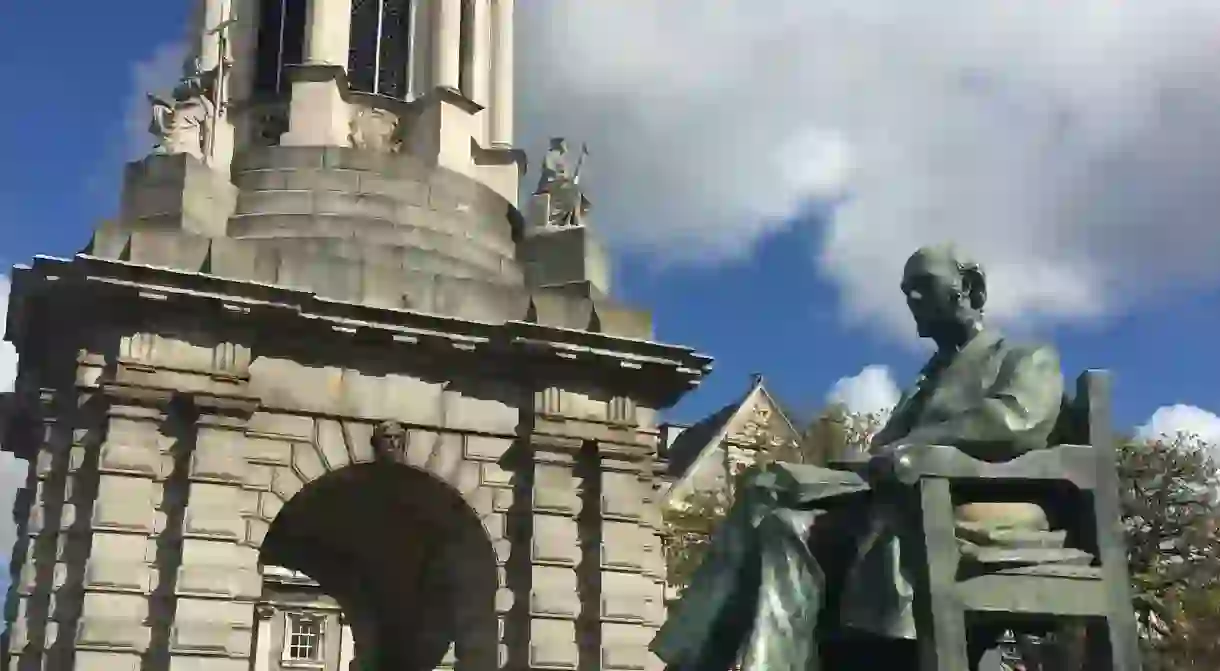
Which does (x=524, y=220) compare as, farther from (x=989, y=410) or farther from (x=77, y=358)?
(x=989, y=410)

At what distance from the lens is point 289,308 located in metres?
17.4

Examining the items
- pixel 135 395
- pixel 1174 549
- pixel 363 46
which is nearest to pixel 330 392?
pixel 135 395

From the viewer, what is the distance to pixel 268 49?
77.6 ft

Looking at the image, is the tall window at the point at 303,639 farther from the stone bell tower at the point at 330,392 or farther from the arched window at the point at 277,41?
the arched window at the point at 277,41

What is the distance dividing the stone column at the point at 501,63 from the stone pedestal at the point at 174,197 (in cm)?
632

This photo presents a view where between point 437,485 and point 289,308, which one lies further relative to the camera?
point 437,485

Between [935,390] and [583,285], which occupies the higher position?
[583,285]

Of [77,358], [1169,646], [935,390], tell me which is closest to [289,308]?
[77,358]

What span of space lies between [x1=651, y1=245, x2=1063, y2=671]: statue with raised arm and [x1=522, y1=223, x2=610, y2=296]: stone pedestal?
43.6 feet

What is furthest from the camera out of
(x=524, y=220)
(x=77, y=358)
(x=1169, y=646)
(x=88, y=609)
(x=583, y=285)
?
(x=1169, y=646)

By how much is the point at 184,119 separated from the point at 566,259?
614cm

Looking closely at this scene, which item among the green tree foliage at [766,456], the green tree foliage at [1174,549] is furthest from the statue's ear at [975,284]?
the green tree foliage at [766,456]

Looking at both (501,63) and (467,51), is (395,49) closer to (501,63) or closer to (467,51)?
(467,51)

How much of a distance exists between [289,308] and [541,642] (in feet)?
18.2
